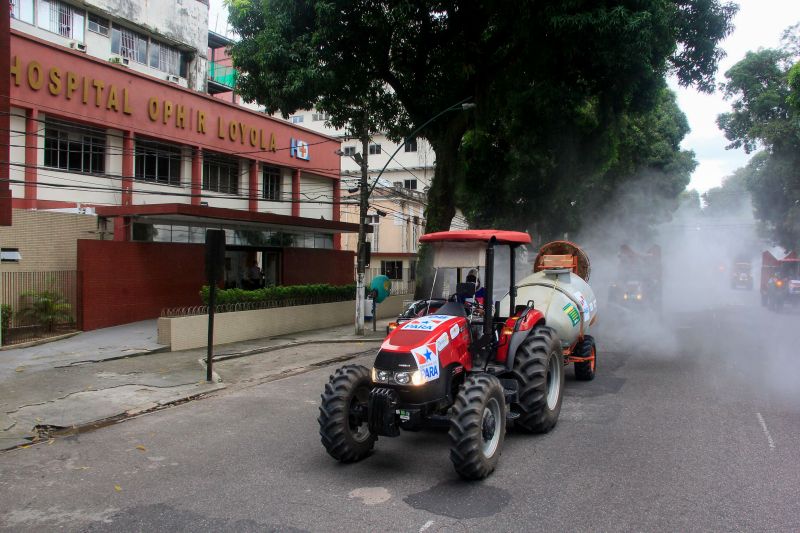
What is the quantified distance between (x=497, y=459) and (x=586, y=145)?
53.6 ft

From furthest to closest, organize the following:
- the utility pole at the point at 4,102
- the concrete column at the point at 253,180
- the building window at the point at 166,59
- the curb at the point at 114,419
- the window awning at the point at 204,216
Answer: the building window at the point at 166,59 < the concrete column at the point at 253,180 < the window awning at the point at 204,216 < the utility pole at the point at 4,102 < the curb at the point at 114,419

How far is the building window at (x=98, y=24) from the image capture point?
22.4 meters

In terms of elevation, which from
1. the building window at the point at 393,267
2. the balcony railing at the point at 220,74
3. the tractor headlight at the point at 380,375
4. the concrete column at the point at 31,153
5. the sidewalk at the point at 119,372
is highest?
the balcony railing at the point at 220,74

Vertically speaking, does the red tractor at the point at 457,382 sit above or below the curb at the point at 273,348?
above

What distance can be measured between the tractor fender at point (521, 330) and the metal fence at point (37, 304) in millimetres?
12162

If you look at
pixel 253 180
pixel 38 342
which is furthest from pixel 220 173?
pixel 38 342

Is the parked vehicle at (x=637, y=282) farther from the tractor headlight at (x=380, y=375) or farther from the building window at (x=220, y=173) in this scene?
the tractor headlight at (x=380, y=375)

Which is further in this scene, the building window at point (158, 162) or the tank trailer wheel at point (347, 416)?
the building window at point (158, 162)

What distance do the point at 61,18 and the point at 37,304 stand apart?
13355mm

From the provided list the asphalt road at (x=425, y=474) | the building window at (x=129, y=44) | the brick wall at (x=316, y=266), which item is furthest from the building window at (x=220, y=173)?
the asphalt road at (x=425, y=474)

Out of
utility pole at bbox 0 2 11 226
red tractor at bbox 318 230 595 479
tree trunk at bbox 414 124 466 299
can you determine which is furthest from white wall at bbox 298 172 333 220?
red tractor at bbox 318 230 595 479

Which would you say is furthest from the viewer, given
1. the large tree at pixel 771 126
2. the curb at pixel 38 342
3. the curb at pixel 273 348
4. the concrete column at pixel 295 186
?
the large tree at pixel 771 126

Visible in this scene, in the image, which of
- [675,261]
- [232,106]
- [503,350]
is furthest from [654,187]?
[503,350]

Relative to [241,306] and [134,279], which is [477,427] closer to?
[241,306]
